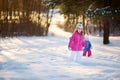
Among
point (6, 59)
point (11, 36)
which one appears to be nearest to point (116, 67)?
point (6, 59)

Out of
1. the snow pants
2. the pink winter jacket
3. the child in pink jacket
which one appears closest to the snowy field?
the snow pants

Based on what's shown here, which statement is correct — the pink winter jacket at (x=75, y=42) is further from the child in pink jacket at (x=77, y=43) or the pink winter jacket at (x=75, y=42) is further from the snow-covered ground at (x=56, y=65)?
the snow-covered ground at (x=56, y=65)

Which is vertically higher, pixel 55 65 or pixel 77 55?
pixel 77 55

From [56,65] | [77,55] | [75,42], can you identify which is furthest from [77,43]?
[56,65]

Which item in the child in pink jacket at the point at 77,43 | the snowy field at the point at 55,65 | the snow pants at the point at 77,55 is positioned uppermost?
the child in pink jacket at the point at 77,43

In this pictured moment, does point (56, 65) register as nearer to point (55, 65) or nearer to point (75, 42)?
point (55, 65)

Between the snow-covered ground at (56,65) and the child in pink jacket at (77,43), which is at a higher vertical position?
the child in pink jacket at (77,43)

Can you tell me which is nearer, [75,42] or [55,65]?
[55,65]

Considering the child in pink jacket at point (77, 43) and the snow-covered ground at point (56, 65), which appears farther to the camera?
the child in pink jacket at point (77, 43)

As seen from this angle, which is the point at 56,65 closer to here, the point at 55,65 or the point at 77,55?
the point at 55,65

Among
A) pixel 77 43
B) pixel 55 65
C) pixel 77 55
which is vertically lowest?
pixel 55 65

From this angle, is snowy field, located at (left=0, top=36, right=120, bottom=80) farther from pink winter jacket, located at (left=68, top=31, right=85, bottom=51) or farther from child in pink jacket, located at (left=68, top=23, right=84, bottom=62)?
pink winter jacket, located at (left=68, top=31, right=85, bottom=51)

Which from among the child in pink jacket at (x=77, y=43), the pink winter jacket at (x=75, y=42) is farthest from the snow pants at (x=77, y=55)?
the pink winter jacket at (x=75, y=42)

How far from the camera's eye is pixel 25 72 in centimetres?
928
